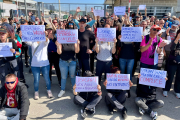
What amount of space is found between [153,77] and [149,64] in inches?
18.3

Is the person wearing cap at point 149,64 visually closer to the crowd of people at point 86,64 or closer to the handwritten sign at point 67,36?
the crowd of people at point 86,64

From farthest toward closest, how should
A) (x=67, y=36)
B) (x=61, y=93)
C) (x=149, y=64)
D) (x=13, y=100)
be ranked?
(x=61, y=93) < (x=149, y=64) < (x=67, y=36) < (x=13, y=100)

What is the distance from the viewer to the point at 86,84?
3117 mm

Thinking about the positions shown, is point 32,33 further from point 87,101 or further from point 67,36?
point 87,101

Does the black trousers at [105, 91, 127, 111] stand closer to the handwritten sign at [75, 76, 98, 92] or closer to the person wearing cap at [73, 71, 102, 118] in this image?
the person wearing cap at [73, 71, 102, 118]

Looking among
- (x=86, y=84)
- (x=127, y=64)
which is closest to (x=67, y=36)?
(x=86, y=84)

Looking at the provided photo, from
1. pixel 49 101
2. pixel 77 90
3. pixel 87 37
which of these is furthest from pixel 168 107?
pixel 49 101

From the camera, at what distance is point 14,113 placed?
113 inches

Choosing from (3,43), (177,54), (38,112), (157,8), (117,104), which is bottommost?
(38,112)

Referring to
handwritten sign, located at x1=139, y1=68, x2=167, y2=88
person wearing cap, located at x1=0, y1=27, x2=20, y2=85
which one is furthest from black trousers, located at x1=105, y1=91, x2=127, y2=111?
person wearing cap, located at x1=0, y1=27, x2=20, y2=85

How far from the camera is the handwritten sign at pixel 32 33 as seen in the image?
11.0 ft

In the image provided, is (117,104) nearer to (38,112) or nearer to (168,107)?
(168,107)

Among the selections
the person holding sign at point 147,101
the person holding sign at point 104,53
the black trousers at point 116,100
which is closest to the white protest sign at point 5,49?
the person holding sign at point 104,53

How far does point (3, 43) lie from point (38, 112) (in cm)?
174
